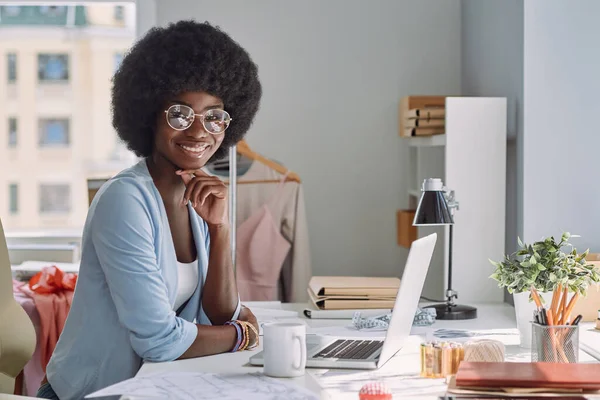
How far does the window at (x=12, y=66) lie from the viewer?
4931mm

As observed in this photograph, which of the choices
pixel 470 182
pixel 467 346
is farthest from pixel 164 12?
pixel 467 346

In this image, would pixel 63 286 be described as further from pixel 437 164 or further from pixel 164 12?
pixel 437 164

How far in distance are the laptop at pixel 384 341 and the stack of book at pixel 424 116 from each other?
1.37 metres

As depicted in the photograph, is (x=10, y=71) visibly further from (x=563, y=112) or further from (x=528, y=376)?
(x=528, y=376)

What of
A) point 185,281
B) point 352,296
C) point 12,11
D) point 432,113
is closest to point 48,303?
point 352,296

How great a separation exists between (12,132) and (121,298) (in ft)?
11.7

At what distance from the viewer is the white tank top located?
2064 mm

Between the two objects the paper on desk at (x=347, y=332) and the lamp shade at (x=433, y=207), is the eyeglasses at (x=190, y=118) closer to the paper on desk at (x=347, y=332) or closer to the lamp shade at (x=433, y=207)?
the paper on desk at (x=347, y=332)

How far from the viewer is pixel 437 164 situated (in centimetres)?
384

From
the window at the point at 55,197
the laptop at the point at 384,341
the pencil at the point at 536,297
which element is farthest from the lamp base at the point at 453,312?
the window at the point at 55,197

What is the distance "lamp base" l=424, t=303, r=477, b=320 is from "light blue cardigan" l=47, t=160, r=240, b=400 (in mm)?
960

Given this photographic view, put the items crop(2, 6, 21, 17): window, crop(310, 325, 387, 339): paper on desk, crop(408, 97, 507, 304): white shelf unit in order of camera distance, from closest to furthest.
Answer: crop(310, 325, 387, 339): paper on desk < crop(408, 97, 507, 304): white shelf unit < crop(2, 6, 21, 17): window

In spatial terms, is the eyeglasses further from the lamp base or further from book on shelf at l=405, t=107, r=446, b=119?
book on shelf at l=405, t=107, r=446, b=119

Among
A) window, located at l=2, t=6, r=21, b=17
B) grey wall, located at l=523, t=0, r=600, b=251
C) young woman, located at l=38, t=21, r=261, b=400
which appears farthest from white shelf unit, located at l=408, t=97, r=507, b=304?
window, located at l=2, t=6, r=21, b=17
